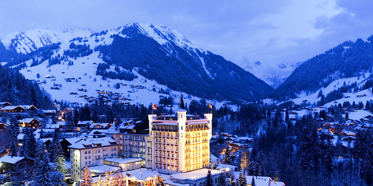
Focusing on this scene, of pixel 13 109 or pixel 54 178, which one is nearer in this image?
pixel 54 178

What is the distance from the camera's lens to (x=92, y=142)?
259 feet

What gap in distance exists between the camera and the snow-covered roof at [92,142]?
250 feet

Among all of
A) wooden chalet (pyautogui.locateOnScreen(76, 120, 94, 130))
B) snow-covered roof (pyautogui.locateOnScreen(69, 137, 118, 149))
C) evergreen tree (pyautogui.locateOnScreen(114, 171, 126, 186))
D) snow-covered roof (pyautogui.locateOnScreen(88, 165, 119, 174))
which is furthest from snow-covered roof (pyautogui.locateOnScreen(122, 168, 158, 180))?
wooden chalet (pyautogui.locateOnScreen(76, 120, 94, 130))

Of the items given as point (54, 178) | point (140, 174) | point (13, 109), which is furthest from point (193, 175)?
point (13, 109)

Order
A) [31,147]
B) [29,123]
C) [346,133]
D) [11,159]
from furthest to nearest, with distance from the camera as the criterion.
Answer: [346,133] → [29,123] → [31,147] → [11,159]

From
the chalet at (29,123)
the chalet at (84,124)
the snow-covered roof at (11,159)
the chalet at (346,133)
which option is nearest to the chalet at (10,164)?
the snow-covered roof at (11,159)

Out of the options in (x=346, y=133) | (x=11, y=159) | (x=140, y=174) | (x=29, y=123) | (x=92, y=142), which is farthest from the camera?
(x=346, y=133)

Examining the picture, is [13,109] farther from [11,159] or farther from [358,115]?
[358,115]

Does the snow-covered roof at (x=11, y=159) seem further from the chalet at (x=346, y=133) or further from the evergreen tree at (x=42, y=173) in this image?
the chalet at (x=346, y=133)

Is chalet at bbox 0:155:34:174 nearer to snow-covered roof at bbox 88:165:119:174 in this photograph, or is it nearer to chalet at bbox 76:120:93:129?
snow-covered roof at bbox 88:165:119:174

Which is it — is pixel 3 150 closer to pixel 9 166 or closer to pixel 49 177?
pixel 9 166

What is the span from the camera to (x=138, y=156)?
3209 inches

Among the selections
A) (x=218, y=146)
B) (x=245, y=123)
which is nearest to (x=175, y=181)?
(x=218, y=146)

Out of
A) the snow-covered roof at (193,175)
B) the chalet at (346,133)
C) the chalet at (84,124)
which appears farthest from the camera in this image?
the chalet at (84,124)
